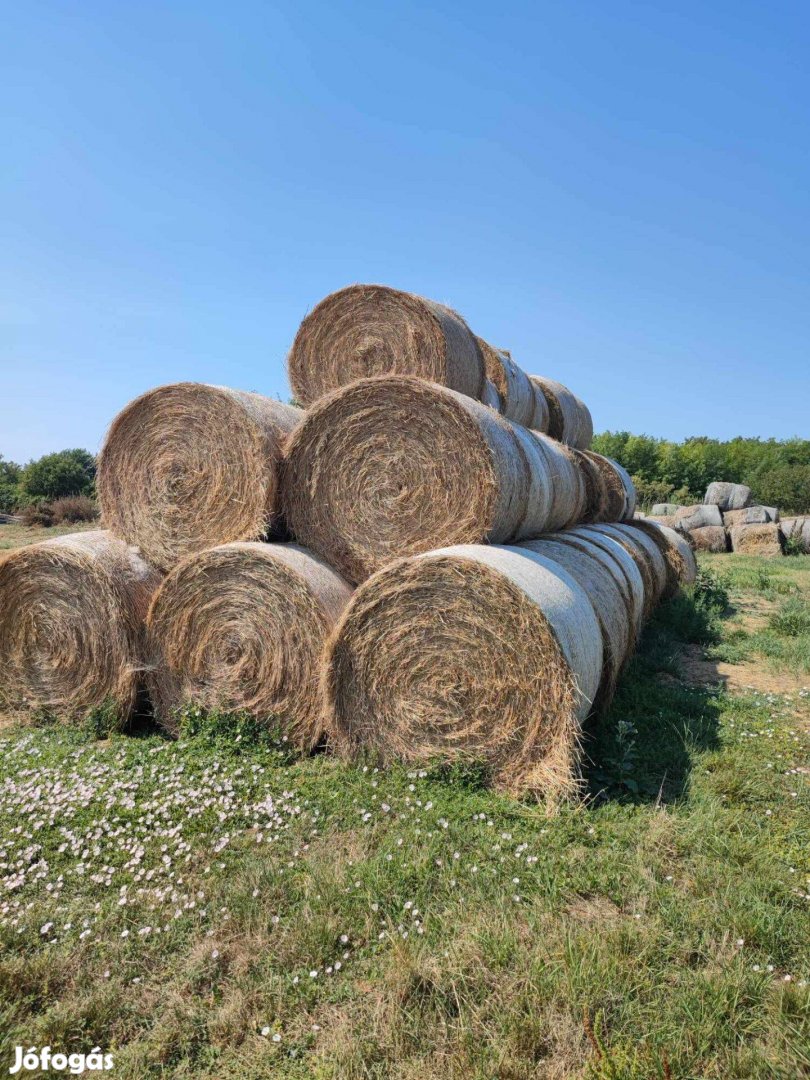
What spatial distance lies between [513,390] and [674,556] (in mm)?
5686

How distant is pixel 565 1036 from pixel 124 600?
4669mm

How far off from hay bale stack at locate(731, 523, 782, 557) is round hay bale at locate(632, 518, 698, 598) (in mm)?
10632

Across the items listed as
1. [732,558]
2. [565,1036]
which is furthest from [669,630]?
[732,558]

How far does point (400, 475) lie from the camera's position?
5469 mm

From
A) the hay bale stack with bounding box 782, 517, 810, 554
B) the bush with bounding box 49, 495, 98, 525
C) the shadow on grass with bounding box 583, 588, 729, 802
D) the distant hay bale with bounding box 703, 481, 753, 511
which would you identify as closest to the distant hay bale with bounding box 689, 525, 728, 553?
the hay bale stack with bounding box 782, 517, 810, 554

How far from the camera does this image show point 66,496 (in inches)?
1236

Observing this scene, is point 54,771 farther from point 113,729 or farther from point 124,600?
point 124,600

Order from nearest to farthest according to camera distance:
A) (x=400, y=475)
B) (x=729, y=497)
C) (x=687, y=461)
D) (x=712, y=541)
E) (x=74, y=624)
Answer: (x=400, y=475) < (x=74, y=624) < (x=712, y=541) < (x=729, y=497) < (x=687, y=461)

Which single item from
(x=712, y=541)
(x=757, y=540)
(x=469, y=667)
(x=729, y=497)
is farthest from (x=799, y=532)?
(x=469, y=667)

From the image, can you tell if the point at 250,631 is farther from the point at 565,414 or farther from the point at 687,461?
the point at 687,461

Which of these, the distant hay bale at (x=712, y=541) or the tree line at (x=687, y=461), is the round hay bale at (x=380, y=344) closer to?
the distant hay bale at (x=712, y=541)

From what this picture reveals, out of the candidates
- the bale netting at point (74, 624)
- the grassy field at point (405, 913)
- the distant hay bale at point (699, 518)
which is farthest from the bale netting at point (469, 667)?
the distant hay bale at point (699, 518)

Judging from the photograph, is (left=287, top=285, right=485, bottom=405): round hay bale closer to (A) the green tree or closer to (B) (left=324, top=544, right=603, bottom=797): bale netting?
(B) (left=324, top=544, right=603, bottom=797): bale netting

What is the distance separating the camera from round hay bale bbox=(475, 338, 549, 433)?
8.00m
